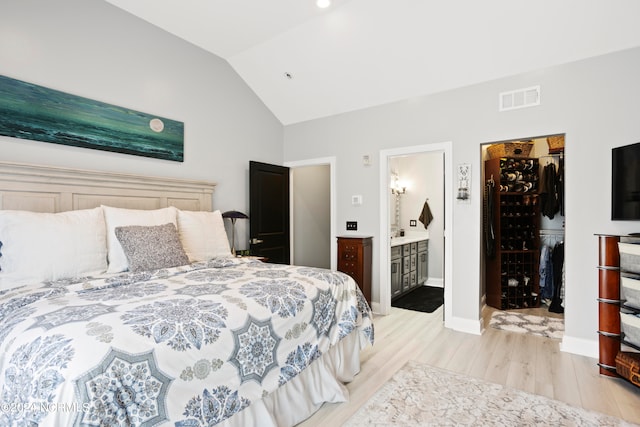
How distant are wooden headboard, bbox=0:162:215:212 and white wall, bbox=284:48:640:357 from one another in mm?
2289

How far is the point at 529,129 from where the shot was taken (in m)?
3.15

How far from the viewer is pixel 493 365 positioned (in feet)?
8.89

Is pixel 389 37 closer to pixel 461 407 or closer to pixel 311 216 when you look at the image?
pixel 311 216

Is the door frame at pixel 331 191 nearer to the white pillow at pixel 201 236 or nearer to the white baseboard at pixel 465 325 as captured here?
the white baseboard at pixel 465 325

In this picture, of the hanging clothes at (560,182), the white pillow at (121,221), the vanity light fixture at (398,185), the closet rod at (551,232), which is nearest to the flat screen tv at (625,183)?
the hanging clothes at (560,182)

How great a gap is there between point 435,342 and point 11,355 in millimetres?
3183

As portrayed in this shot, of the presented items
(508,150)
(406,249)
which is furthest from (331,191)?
(508,150)

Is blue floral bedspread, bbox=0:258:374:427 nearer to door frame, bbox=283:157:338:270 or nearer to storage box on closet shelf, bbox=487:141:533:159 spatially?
door frame, bbox=283:157:338:270

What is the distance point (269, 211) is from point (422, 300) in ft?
8.65

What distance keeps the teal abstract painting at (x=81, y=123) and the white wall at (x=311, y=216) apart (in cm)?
232

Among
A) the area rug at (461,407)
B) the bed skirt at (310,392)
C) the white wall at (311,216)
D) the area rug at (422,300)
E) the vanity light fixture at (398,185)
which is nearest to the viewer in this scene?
the bed skirt at (310,392)

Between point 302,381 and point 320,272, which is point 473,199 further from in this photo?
point 302,381

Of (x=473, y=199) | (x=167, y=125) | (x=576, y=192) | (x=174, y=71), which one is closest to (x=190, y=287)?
(x=167, y=125)

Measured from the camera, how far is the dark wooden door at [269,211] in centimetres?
432
